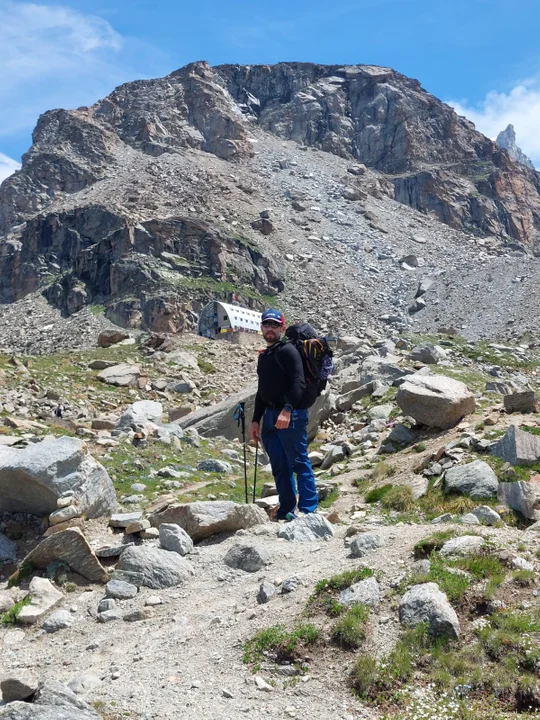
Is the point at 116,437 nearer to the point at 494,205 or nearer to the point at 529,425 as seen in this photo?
the point at 529,425

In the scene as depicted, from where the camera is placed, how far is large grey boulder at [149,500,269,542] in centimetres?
782

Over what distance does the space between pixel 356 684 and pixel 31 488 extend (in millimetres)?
5383

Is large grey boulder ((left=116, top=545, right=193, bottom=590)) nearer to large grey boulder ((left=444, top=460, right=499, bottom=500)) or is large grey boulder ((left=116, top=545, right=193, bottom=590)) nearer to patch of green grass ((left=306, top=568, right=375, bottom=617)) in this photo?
patch of green grass ((left=306, top=568, right=375, bottom=617))

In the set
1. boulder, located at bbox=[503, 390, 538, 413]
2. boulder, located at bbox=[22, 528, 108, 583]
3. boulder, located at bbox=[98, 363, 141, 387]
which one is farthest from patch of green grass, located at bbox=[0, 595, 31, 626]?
boulder, located at bbox=[98, 363, 141, 387]

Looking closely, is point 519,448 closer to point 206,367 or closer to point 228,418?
point 228,418

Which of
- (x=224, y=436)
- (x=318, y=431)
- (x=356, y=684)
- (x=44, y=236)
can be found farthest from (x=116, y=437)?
(x=44, y=236)

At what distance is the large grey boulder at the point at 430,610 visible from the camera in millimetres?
4770

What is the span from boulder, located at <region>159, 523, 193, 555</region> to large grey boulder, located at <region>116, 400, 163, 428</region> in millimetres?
8570

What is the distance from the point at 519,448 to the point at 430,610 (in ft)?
17.3

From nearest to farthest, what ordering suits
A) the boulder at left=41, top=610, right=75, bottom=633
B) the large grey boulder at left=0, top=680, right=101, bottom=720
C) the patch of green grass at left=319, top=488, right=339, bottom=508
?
1. the large grey boulder at left=0, top=680, right=101, bottom=720
2. the boulder at left=41, top=610, right=75, bottom=633
3. the patch of green grass at left=319, top=488, right=339, bottom=508

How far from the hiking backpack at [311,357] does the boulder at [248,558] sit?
8.16 feet

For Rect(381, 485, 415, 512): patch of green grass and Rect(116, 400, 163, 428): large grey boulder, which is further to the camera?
Rect(116, 400, 163, 428): large grey boulder

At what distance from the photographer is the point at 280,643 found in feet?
16.3

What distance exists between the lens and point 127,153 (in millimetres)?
114562
